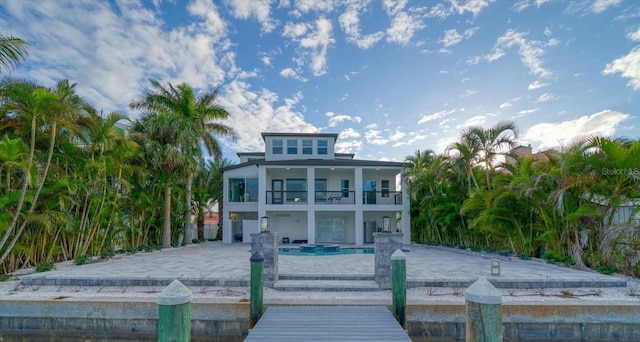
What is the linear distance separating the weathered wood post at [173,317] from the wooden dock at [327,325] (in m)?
1.57

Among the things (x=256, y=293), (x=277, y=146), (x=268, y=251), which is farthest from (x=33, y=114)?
(x=277, y=146)

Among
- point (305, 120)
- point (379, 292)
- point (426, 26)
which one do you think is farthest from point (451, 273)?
point (305, 120)

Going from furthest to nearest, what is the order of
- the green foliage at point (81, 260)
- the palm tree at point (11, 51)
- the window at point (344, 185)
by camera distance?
the window at point (344, 185) < the green foliage at point (81, 260) < the palm tree at point (11, 51)

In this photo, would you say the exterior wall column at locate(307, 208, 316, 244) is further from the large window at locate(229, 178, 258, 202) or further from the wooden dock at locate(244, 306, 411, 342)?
the wooden dock at locate(244, 306, 411, 342)

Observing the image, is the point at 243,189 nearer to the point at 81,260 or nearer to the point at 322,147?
the point at 322,147

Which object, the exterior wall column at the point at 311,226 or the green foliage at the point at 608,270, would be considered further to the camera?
the exterior wall column at the point at 311,226

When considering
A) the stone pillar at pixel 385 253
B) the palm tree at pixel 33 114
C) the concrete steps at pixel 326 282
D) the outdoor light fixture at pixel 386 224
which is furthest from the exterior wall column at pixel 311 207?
the palm tree at pixel 33 114

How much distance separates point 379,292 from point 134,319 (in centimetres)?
513

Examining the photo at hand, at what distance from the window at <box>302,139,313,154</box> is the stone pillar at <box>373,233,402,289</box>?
15.7m

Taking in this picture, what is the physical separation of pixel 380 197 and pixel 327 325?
1790 cm

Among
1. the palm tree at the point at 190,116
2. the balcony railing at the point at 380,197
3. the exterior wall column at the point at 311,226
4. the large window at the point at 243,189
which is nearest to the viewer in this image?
the palm tree at the point at 190,116

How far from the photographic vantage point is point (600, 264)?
9.26 metres

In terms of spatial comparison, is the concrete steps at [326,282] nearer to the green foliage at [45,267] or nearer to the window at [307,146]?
the green foliage at [45,267]

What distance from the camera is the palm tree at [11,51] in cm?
669
